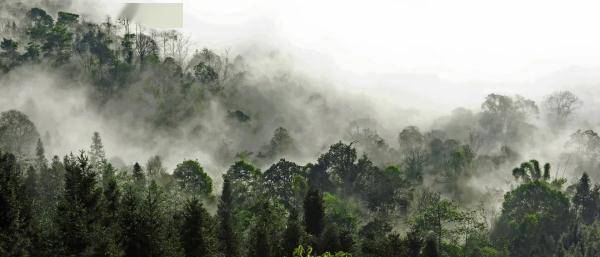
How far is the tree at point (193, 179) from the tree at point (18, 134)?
158ft

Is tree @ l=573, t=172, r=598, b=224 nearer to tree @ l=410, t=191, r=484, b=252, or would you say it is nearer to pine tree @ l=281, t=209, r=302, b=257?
tree @ l=410, t=191, r=484, b=252

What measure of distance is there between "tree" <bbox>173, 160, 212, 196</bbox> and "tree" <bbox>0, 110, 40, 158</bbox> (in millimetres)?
48112

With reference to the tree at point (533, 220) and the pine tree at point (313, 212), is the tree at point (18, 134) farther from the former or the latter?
the tree at point (533, 220)

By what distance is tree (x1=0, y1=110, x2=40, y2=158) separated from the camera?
16255cm

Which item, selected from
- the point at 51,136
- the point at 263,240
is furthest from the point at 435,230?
the point at 51,136

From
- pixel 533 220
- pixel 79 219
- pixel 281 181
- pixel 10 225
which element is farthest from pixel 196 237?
pixel 533 220

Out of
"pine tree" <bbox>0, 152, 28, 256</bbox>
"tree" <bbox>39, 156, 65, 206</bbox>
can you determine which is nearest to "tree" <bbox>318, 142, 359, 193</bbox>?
"tree" <bbox>39, 156, 65, 206</bbox>

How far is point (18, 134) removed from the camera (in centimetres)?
16725

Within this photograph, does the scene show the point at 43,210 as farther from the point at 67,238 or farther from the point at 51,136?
the point at 51,136

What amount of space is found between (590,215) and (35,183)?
425 ft

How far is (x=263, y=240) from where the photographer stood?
283 feet

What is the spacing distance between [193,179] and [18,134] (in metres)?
59.2

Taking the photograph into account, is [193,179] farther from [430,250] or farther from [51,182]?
[430,250]

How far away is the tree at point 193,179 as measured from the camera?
450 feet
